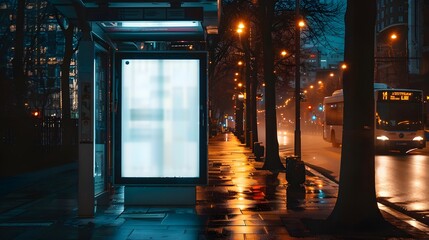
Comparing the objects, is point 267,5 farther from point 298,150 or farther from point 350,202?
point 350,202

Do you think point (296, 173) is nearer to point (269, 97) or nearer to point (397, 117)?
point (269, 97)

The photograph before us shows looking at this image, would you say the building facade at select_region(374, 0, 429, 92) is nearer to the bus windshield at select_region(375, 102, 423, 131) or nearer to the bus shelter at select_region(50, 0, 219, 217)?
the bus windshield at select_region(375, 102, 423, 131)

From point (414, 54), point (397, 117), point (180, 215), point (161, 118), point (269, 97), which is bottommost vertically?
point (180, 215)

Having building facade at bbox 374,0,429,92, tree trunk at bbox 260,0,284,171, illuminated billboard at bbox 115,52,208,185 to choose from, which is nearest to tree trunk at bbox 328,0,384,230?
illuminated billboard at bbox 115,52,208,185

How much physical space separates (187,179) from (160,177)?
52 centimetres

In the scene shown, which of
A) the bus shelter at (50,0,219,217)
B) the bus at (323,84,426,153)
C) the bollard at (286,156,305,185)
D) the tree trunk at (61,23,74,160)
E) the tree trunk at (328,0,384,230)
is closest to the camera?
the tree trunk at (328,0,384,230)

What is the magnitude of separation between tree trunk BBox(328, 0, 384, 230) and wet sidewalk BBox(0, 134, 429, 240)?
44 cm

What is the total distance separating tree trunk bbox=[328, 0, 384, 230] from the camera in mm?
9164

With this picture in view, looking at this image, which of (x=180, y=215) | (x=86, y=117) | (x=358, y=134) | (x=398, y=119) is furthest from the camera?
(x=398, y=119)

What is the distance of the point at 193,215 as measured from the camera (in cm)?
1092

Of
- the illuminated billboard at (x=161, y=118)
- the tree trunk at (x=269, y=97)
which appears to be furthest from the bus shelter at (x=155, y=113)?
the tree trunk at (x=269, y=97)

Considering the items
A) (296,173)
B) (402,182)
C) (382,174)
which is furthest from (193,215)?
(382,174)

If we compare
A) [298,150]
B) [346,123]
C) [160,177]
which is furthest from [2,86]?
[346,123]

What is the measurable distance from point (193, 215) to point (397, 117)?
866 inches
